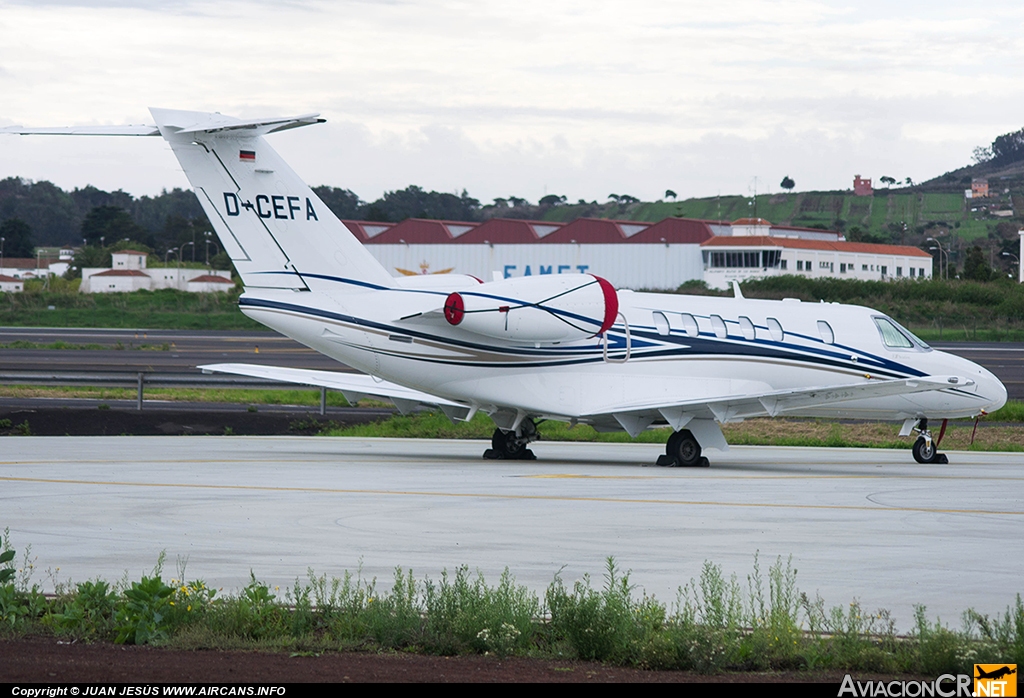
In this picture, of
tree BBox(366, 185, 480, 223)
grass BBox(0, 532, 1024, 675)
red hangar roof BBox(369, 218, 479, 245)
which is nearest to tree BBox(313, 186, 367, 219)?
tree BBox(366, 185, 480, 223)

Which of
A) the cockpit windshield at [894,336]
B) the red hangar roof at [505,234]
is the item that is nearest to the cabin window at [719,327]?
the cockpit windshield at [894,336]

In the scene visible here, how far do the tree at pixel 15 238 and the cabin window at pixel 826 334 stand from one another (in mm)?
151070

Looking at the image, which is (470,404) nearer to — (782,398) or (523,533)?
(782,398)

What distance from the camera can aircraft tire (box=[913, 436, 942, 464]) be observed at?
22.1m

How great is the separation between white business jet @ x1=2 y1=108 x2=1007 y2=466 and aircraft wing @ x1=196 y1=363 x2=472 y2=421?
0.18ft

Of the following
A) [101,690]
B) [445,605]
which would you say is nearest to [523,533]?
[445,605]

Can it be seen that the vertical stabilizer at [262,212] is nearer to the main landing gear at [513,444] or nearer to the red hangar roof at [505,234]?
the main landing gear at [513,444]

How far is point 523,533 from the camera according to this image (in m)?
11.9

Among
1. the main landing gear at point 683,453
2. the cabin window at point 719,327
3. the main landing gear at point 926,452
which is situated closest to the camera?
the main landing gear at point 683,453

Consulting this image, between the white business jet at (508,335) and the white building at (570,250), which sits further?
the white building at (570,250)

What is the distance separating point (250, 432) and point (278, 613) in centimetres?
1942

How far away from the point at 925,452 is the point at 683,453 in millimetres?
5024

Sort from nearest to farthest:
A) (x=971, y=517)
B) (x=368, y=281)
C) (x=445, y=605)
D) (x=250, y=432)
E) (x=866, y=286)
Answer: (x=445, y=605) < (x=971, y=517) < (x=368, y=281) < (x=250, y=432) < (x=866, y=286)

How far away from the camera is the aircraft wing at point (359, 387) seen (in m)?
21.7
